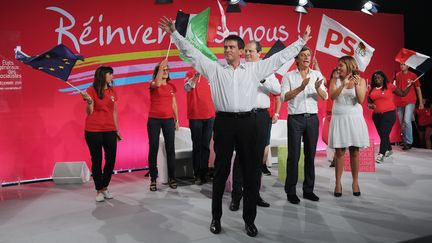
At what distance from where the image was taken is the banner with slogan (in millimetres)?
5391

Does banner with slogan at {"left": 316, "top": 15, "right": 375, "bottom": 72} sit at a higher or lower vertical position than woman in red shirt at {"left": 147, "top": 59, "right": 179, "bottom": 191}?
higher

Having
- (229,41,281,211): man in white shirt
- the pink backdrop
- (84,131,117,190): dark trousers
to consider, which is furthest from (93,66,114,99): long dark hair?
the pink backdrop

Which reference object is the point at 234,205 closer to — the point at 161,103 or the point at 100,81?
the point at 161,103

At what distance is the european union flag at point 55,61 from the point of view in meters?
4.54

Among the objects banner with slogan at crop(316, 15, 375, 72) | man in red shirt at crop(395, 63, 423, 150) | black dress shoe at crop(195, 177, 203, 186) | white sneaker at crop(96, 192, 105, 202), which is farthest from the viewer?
man in red shirt at crop(395, 63, 423, 150)

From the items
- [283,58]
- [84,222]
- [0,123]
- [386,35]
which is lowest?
[84,222]

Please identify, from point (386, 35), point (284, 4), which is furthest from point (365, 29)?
point (284, 4)

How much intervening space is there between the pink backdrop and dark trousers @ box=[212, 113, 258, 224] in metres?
3.56

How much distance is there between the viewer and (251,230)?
3561 millimetres

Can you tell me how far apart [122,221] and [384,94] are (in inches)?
192

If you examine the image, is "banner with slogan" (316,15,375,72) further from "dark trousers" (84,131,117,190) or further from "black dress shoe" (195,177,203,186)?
"dark trousers" (84,131,117,190)

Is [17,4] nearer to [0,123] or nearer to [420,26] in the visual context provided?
[0,123]

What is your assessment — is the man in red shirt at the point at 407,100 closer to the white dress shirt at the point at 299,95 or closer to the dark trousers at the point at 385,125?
the dark trousers at the point at 385,125

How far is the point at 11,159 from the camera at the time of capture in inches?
238
